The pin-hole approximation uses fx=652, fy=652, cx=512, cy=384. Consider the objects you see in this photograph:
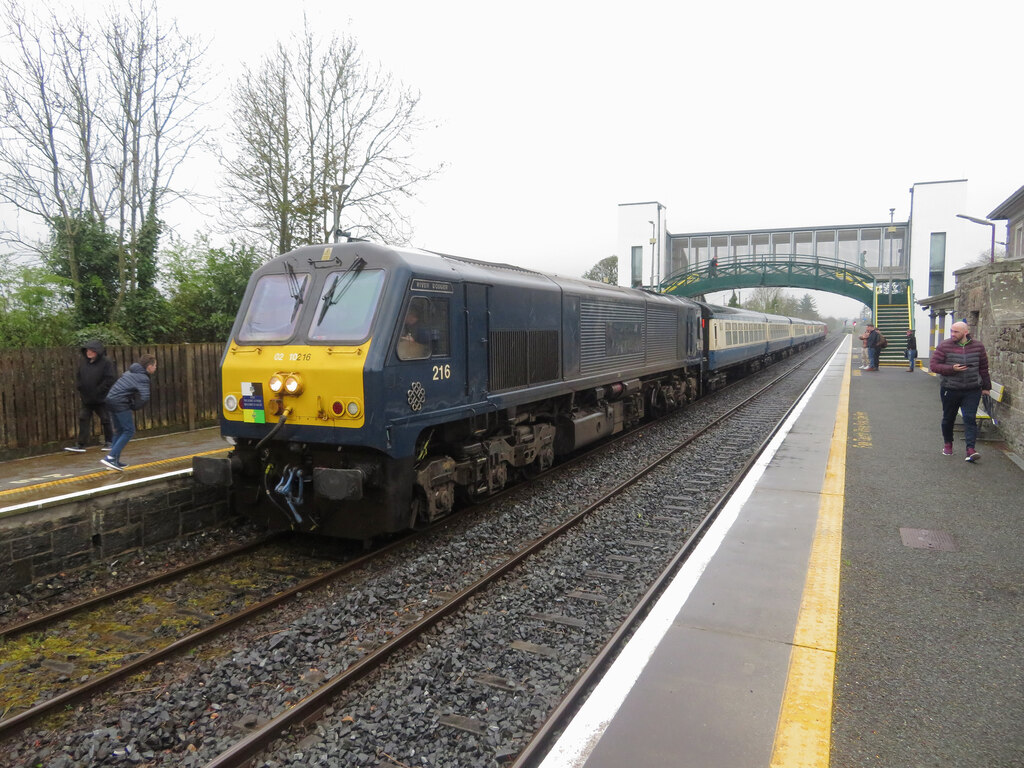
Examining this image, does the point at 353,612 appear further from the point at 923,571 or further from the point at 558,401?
the point at 558,401

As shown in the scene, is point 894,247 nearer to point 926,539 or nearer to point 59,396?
point 926,539

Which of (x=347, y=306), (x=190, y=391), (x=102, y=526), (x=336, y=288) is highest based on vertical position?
(x=336, y=288)

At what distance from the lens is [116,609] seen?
527 centimetres

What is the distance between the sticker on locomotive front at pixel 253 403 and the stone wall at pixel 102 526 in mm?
1523

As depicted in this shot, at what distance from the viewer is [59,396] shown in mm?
9000

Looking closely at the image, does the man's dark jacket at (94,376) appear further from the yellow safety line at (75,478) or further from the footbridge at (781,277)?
the footbridge at (781,277)

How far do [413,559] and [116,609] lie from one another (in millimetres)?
2423

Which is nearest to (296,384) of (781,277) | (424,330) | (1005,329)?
(424,330)

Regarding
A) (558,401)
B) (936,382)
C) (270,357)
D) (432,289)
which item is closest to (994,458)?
(558,401)

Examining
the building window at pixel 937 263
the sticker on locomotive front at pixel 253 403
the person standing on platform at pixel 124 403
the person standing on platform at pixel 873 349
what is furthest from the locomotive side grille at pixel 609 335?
the building window at pixel 937 263

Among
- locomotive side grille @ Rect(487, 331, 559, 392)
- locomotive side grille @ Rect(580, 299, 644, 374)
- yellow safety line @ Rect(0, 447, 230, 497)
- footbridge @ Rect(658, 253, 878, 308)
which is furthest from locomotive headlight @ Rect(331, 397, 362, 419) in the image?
footbridge @ Rect(658, 253, 878, 308)

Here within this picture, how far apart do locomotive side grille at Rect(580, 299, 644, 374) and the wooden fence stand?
514cm

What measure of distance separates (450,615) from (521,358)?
365cm

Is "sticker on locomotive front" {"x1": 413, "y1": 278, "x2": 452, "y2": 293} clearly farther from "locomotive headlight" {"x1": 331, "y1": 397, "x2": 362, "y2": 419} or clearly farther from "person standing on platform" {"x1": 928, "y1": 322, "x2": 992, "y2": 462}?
"person standing on platform" {"x1": 928, "y1": 322, "x2": 992, "y2": 462}
